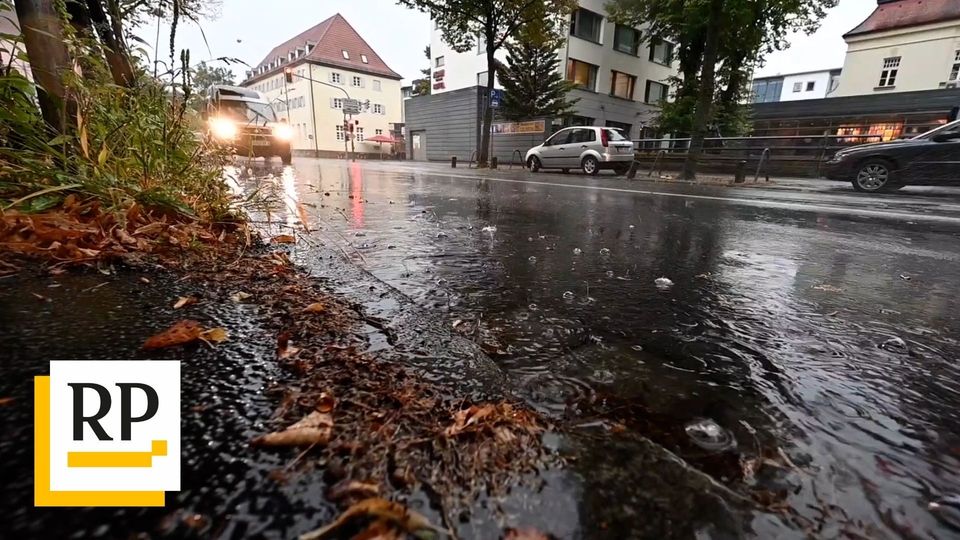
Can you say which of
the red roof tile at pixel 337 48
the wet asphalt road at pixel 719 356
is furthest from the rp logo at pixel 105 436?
the red roof tile at pixel 337 48

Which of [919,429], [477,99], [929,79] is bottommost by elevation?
[919,429]

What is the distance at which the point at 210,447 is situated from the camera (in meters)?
0.71

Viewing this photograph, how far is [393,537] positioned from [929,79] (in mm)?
39213

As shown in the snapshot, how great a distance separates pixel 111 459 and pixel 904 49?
132 feet

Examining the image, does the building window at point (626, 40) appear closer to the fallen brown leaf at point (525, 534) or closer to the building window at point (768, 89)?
the fallen brown leaf at point (525, 534)

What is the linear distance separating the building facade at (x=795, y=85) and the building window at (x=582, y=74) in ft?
105

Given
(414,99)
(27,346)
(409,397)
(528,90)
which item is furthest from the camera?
(414,99)

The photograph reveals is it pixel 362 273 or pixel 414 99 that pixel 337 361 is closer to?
pixel 362 273

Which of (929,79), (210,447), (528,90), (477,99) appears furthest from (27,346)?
(929,79)

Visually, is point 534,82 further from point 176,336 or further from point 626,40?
point 176,336

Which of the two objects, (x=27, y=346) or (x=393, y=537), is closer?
(x=393, y=537)

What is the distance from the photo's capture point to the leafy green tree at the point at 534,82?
22672 millimetres

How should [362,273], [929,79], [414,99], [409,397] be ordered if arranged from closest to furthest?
[409,397], [362,273], [929,79], [414,99]

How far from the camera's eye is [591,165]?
47.8ft
